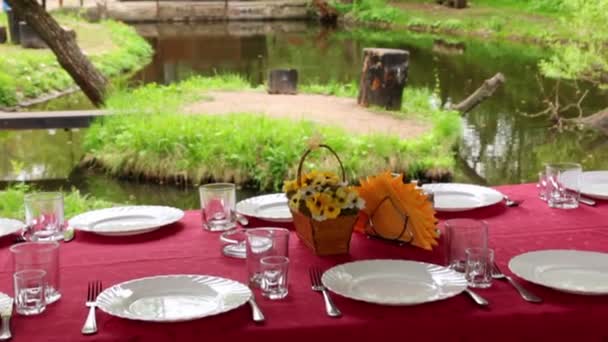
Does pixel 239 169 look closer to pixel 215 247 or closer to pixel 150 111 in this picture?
pixel 150 111

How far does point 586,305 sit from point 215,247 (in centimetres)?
79

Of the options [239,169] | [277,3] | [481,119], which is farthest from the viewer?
[277,3]

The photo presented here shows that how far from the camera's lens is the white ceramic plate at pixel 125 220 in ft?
6.69

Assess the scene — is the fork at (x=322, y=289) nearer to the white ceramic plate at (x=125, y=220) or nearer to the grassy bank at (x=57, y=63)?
the white ceramic plate at (x=125, y=220)

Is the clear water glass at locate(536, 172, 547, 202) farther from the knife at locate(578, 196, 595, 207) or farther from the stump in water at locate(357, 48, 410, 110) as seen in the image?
the stump in water at locate(357, 48, 410, 110)

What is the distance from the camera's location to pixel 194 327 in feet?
4.94

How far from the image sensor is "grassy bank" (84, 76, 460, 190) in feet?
20.0

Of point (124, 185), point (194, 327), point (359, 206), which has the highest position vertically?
point (359, 206)

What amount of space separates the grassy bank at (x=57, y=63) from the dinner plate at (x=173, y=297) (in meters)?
7.96

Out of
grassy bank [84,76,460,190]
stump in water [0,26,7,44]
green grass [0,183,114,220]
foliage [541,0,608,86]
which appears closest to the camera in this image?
green grass [0,183,114,220]

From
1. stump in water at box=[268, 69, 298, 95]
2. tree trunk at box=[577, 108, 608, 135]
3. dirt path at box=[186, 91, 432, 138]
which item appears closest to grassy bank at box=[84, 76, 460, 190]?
dirt path at box=[186, 91, 432, 138]

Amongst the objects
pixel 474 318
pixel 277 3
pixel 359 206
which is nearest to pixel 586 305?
pixel 474 318

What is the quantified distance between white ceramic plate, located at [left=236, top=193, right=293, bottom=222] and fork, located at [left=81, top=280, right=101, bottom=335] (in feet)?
1.77

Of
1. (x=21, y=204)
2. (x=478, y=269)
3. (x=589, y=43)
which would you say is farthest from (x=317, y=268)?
(x=589, y=43)
